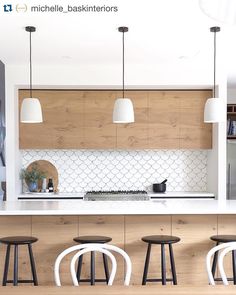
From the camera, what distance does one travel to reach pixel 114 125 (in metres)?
5.91

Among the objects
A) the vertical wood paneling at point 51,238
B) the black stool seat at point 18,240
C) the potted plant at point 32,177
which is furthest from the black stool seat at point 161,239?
the potted plant at point 32,177

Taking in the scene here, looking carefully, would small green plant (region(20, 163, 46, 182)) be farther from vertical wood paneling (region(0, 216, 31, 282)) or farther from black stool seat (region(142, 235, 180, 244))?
black stool seat (region(142, 235, 180, 244))

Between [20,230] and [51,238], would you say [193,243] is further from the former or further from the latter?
[20,230]

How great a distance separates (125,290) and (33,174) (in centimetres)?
395

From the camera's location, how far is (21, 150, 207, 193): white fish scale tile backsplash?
6.25 m

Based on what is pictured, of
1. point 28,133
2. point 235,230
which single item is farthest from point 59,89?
point 235,230

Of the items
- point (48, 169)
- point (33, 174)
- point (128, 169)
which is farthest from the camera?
point (128, 169)

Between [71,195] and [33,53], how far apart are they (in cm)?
196

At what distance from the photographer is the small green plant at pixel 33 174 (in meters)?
5.98

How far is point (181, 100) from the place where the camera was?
19.5 ft

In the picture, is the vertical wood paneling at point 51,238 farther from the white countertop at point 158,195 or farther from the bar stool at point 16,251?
the white countertop at point 158,195

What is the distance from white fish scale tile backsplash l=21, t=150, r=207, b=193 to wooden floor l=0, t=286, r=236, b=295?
397 cm

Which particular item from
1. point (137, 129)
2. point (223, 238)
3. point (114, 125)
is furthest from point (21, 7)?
point (137, 129)

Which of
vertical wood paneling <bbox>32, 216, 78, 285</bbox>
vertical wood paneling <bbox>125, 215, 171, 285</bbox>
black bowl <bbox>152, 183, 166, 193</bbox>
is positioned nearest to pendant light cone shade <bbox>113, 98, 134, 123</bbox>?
vertical wood paneling <bbox>125, 215, 171, 285</bbox>
